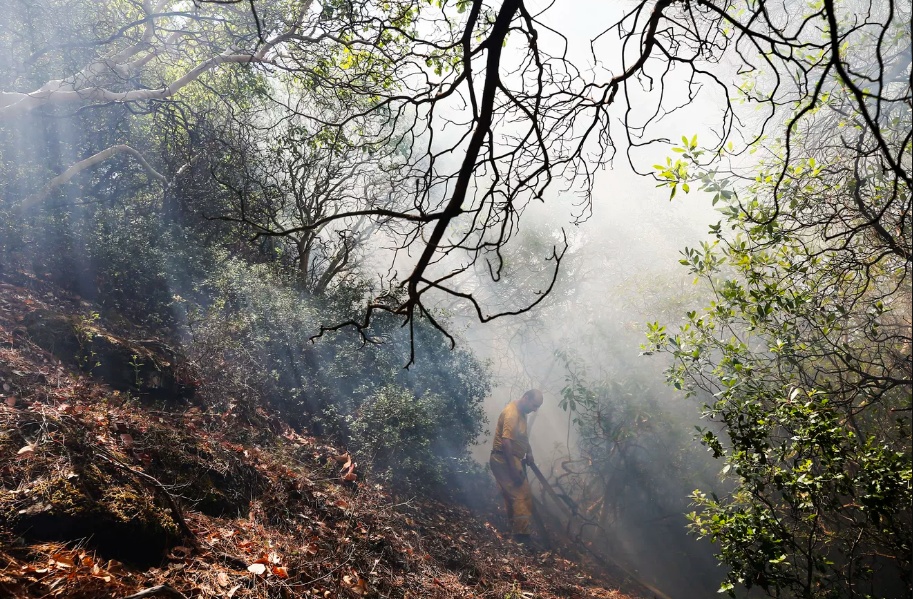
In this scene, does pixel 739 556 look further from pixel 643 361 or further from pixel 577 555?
pixel 643 361

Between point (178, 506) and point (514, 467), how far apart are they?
27.3 ft

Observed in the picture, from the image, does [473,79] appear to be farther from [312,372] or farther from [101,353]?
[312,372]

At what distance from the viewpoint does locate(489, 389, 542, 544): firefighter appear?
359 inches

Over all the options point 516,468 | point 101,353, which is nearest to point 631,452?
point 516,468

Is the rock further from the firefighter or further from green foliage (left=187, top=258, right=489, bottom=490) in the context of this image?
the firefighter

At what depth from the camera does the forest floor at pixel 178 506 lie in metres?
2.30

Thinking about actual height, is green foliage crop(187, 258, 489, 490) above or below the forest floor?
above

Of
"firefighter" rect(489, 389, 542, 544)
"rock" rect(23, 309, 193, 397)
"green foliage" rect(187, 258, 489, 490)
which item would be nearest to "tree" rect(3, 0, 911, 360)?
"green foliage" rect(187, 258, 489, 490)

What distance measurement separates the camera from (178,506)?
114 inches

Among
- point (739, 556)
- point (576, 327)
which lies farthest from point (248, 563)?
point (576, 327)

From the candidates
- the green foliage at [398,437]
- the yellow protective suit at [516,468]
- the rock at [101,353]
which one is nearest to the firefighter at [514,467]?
the yellow protective suit at [516,468]

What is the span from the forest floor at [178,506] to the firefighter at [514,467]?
3.10 meters

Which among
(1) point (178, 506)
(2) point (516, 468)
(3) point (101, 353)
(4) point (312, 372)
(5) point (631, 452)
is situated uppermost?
(4) point (312, 372)

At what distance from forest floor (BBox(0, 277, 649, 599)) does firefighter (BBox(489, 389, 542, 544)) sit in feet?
10.2
